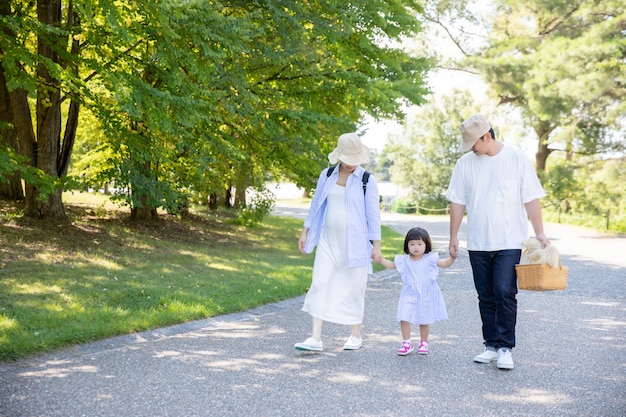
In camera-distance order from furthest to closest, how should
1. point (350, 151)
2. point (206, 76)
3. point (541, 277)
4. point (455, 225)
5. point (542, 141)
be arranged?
point (542, 141) < point (206, 76) < point (350, 151) < point (455, 225) < point (541, 277)

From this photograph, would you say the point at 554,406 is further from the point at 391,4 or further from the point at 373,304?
the point at 391,4

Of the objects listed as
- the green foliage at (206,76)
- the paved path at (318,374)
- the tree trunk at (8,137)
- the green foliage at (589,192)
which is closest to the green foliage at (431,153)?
the green foliage at (589,192)

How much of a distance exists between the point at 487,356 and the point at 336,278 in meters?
1.44

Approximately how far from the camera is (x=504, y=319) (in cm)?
523

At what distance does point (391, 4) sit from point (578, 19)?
52.1 feet

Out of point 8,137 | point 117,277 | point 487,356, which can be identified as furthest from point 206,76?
point 8,137

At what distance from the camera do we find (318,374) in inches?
193

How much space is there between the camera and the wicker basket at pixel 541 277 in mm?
4883

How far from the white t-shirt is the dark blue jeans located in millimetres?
99

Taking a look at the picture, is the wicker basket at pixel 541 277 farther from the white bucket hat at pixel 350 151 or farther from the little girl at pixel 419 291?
the white bucket hat at pixel 350 151

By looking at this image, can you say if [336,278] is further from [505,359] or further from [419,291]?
[505,359]

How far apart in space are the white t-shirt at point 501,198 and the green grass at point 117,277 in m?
3.37

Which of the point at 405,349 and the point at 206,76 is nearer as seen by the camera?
the point at 405,349

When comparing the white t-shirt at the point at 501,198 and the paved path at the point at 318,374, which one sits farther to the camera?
the white t-shirt at the point at 501,198
